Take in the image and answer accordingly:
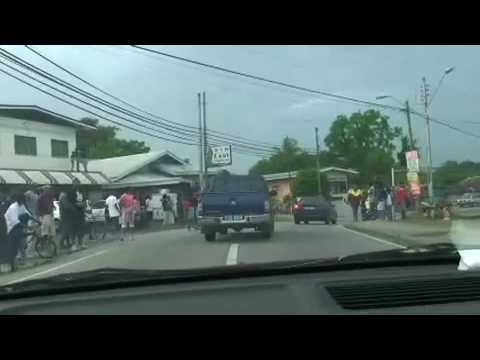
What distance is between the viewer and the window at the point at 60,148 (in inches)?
619

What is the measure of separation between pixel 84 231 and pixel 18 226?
3.68 meters

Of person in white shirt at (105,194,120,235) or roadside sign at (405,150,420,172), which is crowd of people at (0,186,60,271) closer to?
person in white shirt at (105,194,120,235)

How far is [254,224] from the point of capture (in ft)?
61.7

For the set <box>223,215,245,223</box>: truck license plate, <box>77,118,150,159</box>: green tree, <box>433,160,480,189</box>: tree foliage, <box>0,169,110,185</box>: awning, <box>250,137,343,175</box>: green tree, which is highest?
<box>77,118,150,159</box>: green tree

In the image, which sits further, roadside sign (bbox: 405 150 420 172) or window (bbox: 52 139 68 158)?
roadside sign (bbox: 405 150 420 172)

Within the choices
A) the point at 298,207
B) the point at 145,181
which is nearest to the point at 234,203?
the point at 145,181

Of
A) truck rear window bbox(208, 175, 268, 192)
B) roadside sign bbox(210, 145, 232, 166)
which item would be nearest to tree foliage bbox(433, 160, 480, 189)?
roadside sign bbox(210, 145, 232, 166)

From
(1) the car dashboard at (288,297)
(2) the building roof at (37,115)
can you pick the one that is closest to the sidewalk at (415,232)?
(2) the building roof at (37,115)

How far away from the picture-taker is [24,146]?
14781 millimetres

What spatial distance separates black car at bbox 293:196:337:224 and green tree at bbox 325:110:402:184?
11.4 metres

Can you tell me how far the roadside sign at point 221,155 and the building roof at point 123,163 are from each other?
258 inches

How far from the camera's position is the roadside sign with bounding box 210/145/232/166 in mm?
9693
